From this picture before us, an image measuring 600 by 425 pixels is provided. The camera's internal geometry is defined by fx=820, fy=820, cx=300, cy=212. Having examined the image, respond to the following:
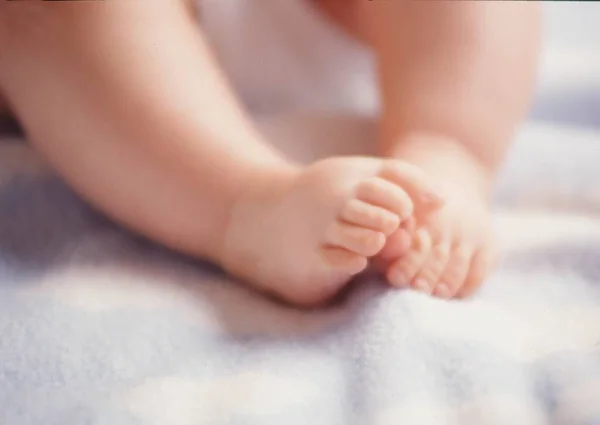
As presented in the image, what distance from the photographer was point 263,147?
1.44 feet

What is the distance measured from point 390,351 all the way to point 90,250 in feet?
0.58

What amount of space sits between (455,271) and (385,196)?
0.20ft

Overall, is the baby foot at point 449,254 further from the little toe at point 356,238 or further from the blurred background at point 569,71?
the blurred background at point 569,71

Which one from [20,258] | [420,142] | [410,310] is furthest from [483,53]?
[20,258]

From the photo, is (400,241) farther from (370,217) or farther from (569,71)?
(569,71)

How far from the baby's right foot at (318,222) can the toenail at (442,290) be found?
4cm

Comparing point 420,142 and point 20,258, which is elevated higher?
point 420,142

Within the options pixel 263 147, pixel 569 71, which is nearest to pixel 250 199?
pixel 263 147

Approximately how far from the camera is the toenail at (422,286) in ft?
1.24

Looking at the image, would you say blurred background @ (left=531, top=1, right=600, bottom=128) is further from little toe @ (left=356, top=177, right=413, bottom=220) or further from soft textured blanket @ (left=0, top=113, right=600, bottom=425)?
little toe @ (left=356, top=177, right=413, bottom=220)

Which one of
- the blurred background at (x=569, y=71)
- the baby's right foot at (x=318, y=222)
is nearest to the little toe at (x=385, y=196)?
the baby's right foot at (x=318, y=222)

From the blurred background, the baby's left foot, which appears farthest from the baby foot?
the blurred background

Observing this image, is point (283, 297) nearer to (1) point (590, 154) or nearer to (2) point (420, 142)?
(2) point (420, 142)

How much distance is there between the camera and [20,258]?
43 centimetres
